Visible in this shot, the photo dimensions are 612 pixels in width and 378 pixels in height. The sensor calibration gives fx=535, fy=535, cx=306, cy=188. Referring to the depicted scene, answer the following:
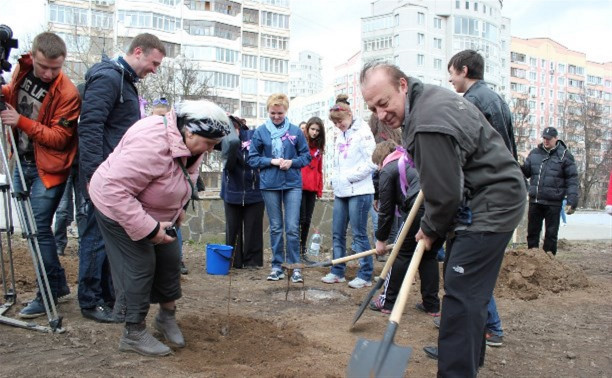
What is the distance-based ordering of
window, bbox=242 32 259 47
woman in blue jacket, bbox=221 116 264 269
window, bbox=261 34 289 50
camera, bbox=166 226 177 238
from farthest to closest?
window, bbox=261 34 289 50 → window, bbox=242 32 259 47 → woman in blue jacket, bbox=221 116 264 269 → camera, bbox=166 226 177 238

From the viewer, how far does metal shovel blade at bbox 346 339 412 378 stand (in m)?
2.59

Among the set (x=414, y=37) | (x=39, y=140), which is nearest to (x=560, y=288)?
(x=39, y=140)

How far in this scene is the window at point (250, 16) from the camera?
56844 mm

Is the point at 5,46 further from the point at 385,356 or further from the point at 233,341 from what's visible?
Answer: the point at 385,356

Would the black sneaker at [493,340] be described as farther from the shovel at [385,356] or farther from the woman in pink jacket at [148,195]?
the woman in pink jacket at [148,195]

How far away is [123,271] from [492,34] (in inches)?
2801

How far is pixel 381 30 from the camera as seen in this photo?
6750 cm

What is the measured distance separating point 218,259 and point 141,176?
3456 millimetres

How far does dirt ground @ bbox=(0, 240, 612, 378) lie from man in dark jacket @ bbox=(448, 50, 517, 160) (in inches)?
61.9

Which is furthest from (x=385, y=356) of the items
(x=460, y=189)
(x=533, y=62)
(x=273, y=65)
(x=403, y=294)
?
(x=533, y=62)

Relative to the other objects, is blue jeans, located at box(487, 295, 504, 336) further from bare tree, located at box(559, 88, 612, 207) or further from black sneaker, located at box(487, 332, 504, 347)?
bare tree, located at box(559, 88, 612, 207)

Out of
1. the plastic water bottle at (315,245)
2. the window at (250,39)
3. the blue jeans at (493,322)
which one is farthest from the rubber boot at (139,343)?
the window at (250,39)

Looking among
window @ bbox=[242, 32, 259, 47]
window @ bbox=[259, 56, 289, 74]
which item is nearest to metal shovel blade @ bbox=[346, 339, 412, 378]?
window @ bbox=[259, 56, 289, 74]

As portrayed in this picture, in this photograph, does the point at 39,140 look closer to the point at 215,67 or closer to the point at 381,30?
the point at 215,67
